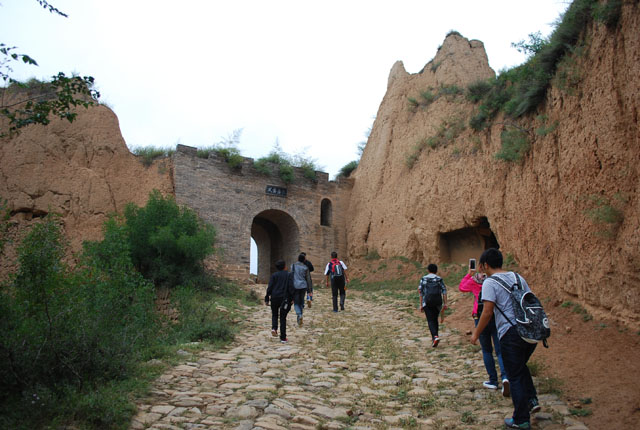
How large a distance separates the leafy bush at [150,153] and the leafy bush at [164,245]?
3522mm

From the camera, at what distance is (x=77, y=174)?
15.4 metres

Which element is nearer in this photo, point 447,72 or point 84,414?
point 84,414

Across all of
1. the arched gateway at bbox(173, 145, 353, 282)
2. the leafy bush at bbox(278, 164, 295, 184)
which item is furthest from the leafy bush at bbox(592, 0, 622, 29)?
the leafy bush at bbox(278, 164, 295, 184)

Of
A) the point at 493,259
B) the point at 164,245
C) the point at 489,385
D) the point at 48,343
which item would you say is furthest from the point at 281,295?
the point at 164,245

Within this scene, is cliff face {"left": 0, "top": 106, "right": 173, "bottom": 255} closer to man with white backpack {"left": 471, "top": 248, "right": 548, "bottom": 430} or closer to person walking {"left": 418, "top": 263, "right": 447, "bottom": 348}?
person walking {"left": 418, "top": 263, "right": 447, "bottom": 348}

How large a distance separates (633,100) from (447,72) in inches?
463

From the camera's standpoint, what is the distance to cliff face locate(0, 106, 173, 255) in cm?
1450

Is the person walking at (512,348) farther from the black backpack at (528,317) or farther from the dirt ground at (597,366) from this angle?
the dirt ground at (597,366)

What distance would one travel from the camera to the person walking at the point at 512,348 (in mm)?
4161

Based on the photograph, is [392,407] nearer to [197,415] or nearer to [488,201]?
[197,415]

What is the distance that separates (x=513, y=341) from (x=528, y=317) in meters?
0.27

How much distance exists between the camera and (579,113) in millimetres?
7883

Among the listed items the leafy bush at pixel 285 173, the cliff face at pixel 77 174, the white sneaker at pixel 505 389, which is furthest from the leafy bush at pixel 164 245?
the white sneaker at pixel 505 389

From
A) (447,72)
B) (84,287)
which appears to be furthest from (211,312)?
(447,72)
